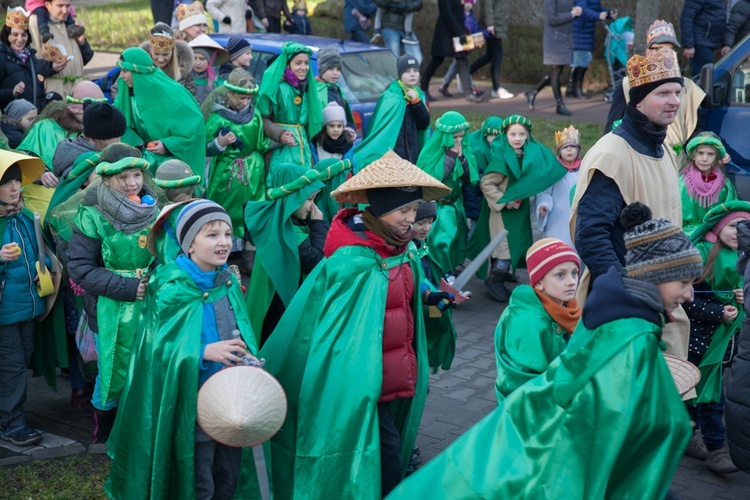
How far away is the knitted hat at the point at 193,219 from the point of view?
4.71 metres

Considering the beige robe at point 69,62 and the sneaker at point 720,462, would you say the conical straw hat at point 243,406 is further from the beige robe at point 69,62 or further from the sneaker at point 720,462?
the beige robe at point 69,62

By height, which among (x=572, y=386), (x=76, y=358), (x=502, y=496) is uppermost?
(x=572, y=386)

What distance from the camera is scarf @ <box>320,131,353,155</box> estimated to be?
916cm

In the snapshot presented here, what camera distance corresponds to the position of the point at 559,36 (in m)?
15.4

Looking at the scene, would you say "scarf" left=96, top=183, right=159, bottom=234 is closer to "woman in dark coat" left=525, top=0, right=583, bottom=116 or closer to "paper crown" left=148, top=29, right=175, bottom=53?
"paper crown" left=148, top=29, right=175, bottom=53

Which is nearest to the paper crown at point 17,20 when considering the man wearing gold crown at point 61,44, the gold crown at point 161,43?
the man wearing gold crown at point 61,44

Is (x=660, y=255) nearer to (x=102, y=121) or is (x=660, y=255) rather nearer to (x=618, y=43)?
(x=102, y=121)

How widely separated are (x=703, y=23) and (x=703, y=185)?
26.6ft

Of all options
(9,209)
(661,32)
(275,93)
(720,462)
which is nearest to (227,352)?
(9,209)

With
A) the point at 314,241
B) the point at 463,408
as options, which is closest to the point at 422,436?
the point at 463,408

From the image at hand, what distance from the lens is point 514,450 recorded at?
3355 millimetres

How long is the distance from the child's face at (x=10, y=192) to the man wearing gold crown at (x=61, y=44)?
4.72 meters

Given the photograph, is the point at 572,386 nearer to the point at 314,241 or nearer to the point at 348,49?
the point at 314,241

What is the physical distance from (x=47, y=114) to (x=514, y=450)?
220 inches
